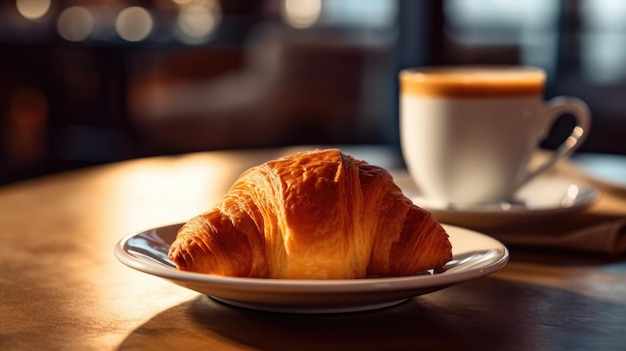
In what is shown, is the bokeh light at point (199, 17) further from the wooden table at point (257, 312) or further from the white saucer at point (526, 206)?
the wooden table at point (257, 312)

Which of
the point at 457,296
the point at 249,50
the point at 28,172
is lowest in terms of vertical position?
the point at 28,172

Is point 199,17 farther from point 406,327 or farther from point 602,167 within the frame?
point 406,327

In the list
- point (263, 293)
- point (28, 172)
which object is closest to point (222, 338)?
point (263, 293)

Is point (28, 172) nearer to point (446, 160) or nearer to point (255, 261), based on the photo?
point (446, 160)

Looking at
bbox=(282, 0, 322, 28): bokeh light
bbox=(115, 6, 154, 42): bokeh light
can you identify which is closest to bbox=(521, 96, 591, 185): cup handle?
bbox=(115, 6, 154, 42): bokeh light

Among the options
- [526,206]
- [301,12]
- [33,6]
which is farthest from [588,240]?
[301,12]

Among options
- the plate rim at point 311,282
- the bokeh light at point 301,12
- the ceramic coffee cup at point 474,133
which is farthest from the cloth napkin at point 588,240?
the bokeh light at point 301,12
